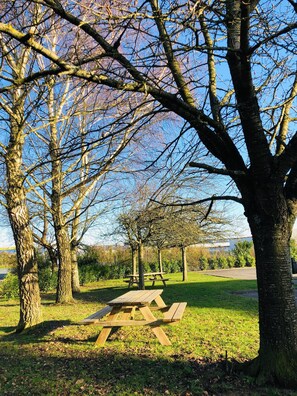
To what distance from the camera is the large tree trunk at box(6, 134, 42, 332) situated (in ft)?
23.3

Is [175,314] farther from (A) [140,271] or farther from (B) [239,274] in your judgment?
(B) [239,274]

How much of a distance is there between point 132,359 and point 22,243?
3.69m

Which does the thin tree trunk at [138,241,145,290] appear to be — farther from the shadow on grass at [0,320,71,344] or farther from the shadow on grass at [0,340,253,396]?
the shadow on grass at [0,340,253,396]

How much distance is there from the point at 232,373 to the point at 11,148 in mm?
6060

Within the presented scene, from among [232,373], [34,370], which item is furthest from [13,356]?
[232,373]

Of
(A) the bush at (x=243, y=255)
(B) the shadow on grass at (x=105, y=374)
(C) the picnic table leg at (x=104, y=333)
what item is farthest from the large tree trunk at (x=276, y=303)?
(A) the bush at (x=243, y=255)

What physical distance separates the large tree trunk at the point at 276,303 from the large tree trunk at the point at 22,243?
4.85 meters

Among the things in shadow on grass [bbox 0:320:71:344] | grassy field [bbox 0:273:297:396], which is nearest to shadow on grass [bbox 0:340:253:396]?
grassy field [bbox 0:273:297:396]

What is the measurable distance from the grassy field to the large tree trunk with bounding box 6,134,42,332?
1.27 ft

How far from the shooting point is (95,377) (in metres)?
4.08

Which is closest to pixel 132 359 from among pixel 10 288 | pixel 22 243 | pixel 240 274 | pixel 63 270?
pixel 22 243

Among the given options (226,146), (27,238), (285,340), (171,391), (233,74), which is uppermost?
(233,74)

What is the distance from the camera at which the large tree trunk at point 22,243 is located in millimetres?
7109

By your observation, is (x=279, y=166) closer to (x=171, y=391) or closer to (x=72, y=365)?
(x=171, y=391)
